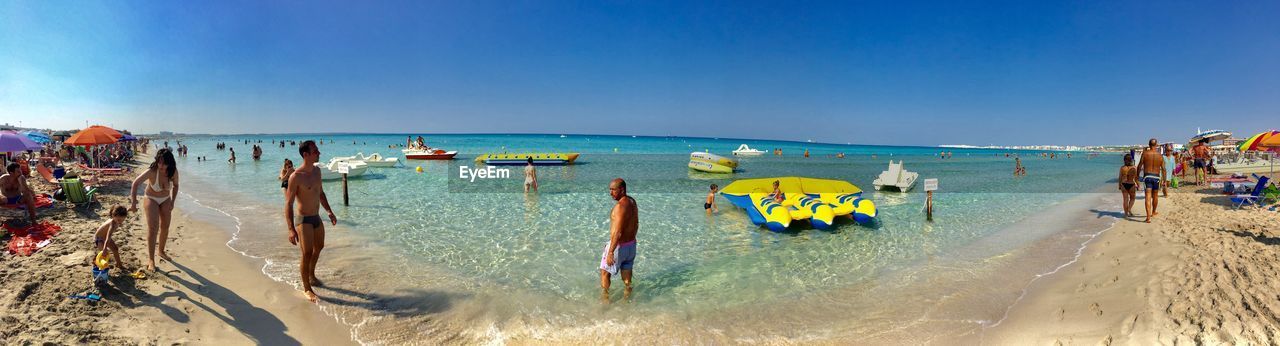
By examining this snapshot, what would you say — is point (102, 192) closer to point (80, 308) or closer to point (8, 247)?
point (8, 247)

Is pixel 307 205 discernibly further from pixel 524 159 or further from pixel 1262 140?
pixel 524 159

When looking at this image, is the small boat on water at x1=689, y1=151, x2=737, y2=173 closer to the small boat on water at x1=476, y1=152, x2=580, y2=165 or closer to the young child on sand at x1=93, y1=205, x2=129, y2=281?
the small boat on water at x1=476, y1=152, x2=580, y2=165

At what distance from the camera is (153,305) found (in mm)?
4816

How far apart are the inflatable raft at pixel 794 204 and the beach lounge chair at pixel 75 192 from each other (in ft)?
45.1

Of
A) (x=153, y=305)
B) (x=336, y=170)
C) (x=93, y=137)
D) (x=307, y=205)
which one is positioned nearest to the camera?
(x=153, y=305)

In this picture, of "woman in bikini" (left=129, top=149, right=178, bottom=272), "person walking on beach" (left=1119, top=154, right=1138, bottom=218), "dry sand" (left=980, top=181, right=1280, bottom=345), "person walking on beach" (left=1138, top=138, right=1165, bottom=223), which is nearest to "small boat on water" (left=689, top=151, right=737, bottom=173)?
"person walking on beach" (left=1119, top=154, right=1138, bottom=218)

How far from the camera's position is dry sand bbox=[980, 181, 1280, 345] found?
173 inches

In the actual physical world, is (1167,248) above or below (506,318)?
above

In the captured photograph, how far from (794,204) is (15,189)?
14120mm

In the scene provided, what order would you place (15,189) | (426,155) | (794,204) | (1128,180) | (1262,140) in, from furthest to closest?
(426,155) < (1262,140) < (794,204) < (1128,180) < (15,189)

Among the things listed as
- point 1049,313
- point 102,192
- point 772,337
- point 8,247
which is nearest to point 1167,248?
point 1049,313

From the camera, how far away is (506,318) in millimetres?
5371

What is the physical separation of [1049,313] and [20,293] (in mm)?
10363

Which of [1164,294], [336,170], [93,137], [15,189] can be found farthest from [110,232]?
[336,170]
